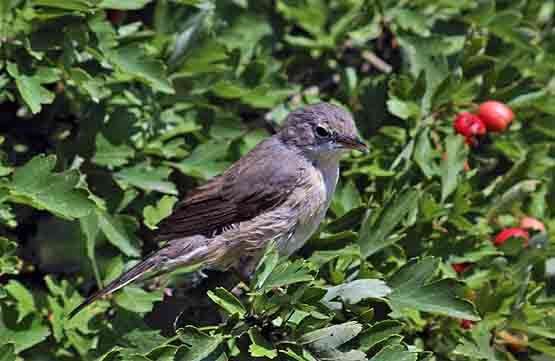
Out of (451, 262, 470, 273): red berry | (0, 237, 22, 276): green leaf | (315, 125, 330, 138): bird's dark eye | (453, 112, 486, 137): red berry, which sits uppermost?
(453, 112, 486, 137): red berry

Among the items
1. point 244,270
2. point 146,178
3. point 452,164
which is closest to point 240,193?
point 244,270

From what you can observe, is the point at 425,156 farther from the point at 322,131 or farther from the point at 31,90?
the point at 31,90

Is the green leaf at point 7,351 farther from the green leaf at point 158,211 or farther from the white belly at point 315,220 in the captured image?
the white belly at point 315,220

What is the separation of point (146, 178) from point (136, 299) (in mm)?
556

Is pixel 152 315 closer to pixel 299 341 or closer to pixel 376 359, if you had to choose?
pixel 299 341

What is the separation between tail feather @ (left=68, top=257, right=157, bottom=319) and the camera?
3.65 meters

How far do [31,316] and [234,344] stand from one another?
90 cm

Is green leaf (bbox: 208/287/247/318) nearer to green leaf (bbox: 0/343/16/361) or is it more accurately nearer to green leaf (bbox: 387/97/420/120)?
green leaf (bbox: 0/343/16/361)

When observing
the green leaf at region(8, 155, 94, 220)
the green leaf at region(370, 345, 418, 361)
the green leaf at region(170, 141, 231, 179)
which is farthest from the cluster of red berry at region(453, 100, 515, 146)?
the green leaf at region(8, 155, 94, 220)

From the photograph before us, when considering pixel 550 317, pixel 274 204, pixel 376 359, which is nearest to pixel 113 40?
pixel 274 204

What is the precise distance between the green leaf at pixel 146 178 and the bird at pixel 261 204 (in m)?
0.11

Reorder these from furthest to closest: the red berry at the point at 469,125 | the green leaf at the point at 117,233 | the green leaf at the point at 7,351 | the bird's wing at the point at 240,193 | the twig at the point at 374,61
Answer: the twig at the point at 374,61 → the red berry at the point at 469,125 → the bird's wing at the point at 240,193 → the green leaf at the point at 117,233 → the green leaf at the point at 7,351

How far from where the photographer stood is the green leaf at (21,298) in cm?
366

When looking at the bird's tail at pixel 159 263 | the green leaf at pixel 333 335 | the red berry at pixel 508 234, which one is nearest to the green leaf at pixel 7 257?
the bird's tail at pixel 159 263
